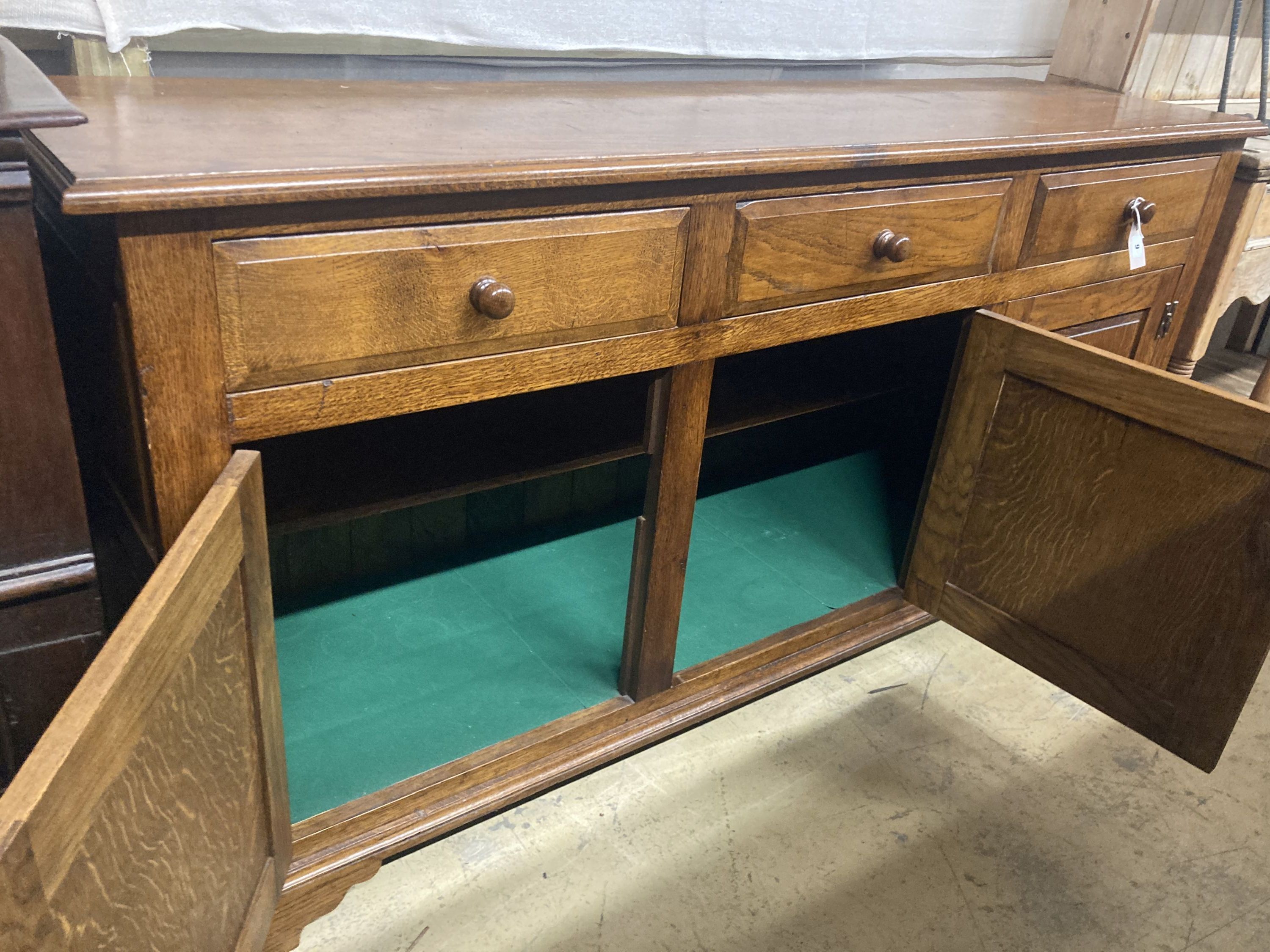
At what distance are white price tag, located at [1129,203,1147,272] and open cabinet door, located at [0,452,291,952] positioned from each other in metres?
1.34

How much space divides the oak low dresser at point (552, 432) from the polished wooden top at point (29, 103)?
0.04m

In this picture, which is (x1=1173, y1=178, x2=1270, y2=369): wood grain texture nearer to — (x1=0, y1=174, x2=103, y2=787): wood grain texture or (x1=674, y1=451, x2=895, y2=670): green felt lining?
(x1=674, y1=451, x2=895, y2=670): green felt lining

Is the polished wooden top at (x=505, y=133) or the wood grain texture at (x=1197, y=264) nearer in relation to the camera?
the polished wooden top at (x=505, y=133)

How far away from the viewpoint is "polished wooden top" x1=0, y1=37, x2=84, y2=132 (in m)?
0.72

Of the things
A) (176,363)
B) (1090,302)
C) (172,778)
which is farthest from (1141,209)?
(172,778)

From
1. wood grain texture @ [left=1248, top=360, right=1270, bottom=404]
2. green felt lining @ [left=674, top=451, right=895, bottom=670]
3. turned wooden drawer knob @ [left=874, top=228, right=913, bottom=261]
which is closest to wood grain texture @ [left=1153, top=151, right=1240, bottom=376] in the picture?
wood grain texture @ [left=1248, top=360, right=1270, bottom=404]

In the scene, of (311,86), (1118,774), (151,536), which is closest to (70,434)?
(151,536)

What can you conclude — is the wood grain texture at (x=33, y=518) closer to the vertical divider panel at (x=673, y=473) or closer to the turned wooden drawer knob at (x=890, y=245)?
the vertical divider panel at (x=673, y=473)

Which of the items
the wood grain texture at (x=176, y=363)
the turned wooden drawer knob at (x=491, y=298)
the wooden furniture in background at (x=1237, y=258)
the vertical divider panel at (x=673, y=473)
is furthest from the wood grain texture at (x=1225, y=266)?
the wood grain texture at (x=176, y=363)

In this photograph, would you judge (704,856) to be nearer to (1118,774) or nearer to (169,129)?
(1118,774)

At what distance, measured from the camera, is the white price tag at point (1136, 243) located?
1.53 metres

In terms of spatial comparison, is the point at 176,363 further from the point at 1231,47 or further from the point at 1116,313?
the point at 1231,47

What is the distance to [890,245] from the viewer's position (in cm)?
123

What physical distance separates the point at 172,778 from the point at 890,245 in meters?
0.97
